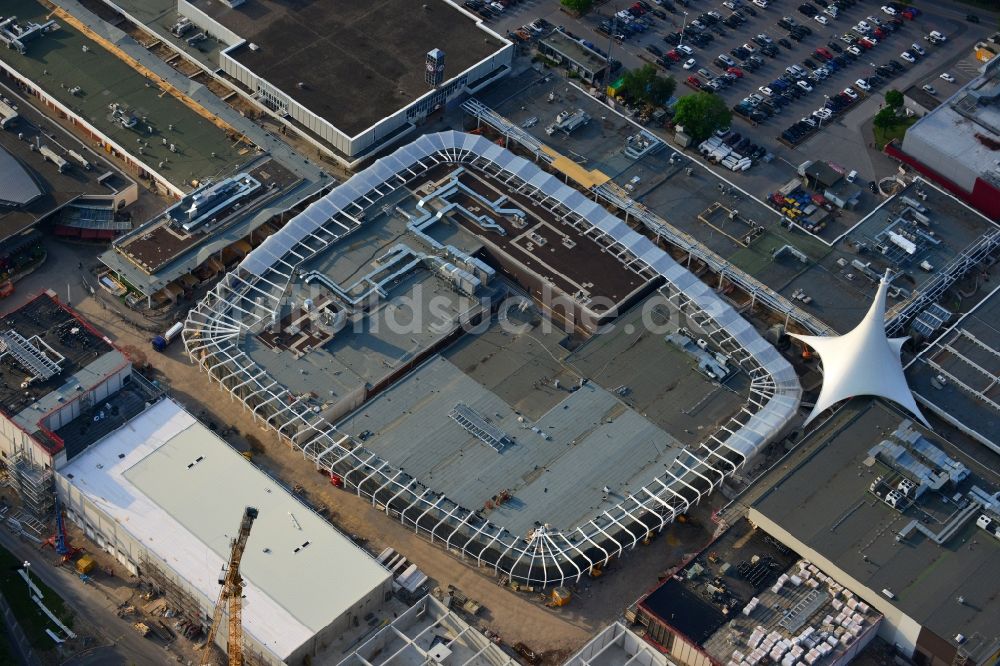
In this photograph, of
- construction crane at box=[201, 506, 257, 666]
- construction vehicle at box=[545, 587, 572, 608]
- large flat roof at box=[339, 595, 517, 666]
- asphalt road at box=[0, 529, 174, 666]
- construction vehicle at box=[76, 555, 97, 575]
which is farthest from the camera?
construction vehicle at box=[545, 587, 572, 608]

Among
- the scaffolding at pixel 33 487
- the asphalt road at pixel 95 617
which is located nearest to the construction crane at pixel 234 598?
the asphalt road at pixel 95 617

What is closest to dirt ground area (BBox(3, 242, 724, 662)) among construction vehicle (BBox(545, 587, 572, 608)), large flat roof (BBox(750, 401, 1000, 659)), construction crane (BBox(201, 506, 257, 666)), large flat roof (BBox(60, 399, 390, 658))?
construction vehicle (BBox(545, 587, 572, 608))

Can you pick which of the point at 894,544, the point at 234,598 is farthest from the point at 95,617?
the point at 894,544

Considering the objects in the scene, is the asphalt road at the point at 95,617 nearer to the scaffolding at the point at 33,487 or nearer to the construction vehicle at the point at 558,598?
the scaffolding at the point at 33,487

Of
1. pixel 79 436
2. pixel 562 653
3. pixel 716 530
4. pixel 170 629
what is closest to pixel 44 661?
pixel 170 629

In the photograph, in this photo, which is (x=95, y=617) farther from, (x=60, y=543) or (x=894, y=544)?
(x=894, y=544)

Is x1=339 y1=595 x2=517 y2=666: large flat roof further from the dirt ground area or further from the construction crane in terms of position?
the construction crane

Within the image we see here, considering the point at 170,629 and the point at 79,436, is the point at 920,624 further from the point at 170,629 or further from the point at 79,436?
the point at 79,436
